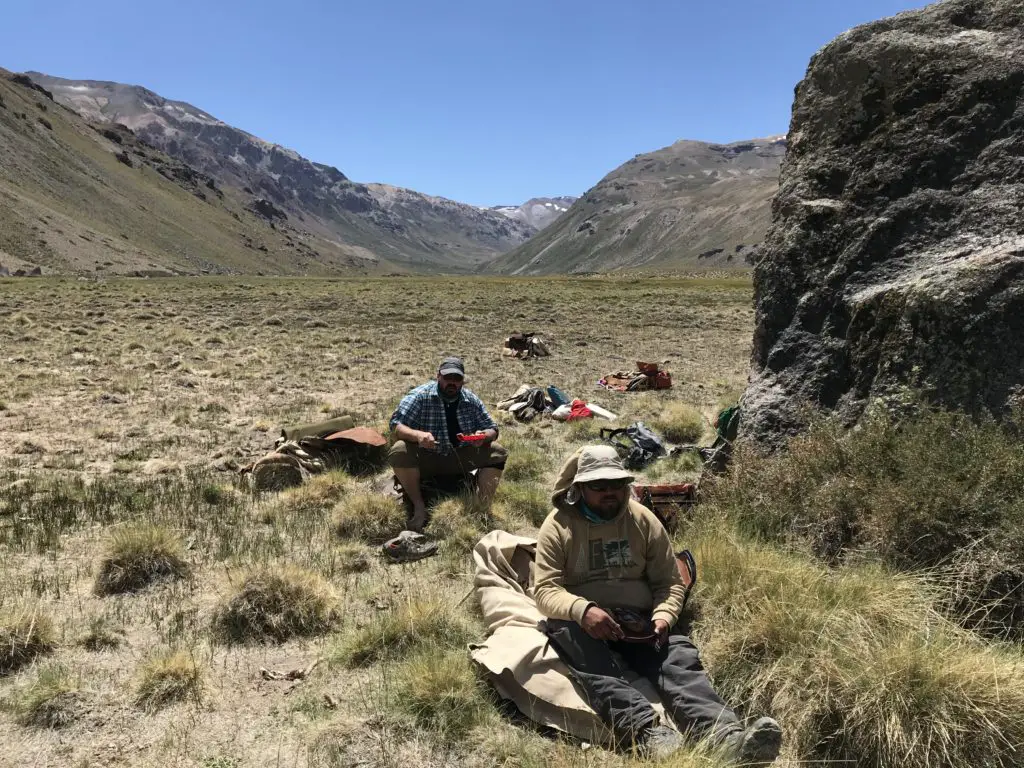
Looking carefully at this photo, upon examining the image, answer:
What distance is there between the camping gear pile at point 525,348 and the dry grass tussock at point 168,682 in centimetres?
1605

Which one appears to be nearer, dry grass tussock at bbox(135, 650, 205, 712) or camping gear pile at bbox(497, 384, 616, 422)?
dry grass tussock at bbox(135, 650, 205, 712)

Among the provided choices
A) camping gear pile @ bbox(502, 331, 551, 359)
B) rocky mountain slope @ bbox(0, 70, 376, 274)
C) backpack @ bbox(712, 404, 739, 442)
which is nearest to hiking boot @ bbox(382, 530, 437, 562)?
backpack @ bbox(712, 404, 739, 442)

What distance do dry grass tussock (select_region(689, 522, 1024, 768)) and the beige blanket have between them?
634mm

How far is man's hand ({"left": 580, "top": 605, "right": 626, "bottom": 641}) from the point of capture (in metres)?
3.51

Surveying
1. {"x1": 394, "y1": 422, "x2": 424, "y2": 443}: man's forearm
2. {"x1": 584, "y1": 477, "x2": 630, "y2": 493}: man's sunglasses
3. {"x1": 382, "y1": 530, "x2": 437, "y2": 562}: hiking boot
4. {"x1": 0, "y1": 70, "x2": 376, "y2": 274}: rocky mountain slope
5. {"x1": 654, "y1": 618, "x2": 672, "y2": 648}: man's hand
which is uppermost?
{"x1": 0, "y1": 70, "x2": 376, "y2": 274}: rocky mountain slope

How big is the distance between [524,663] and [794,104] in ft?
23.6

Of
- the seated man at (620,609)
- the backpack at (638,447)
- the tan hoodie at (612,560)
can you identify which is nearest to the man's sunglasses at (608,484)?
the seated man at (620,609)

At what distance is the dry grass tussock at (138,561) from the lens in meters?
4.91

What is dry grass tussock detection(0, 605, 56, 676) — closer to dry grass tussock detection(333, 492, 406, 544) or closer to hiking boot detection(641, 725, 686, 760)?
dry grass tussock detection(333, 492, 406, 544)

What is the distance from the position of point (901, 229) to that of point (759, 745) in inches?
199

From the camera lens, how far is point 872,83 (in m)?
6.56

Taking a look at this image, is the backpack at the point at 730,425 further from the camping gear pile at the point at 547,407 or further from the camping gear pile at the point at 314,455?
the camping gear pile at the point at 314,455

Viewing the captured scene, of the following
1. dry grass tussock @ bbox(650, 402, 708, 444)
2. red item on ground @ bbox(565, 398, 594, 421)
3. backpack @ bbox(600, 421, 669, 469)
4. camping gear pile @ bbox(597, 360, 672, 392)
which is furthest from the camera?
camping gear pile @ bbox(597, 360, 672, 392)

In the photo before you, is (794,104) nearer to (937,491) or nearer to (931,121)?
(931,121)
